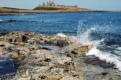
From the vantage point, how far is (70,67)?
10930 millimetres

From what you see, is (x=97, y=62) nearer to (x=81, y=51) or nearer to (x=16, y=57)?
(x=81, y=51)

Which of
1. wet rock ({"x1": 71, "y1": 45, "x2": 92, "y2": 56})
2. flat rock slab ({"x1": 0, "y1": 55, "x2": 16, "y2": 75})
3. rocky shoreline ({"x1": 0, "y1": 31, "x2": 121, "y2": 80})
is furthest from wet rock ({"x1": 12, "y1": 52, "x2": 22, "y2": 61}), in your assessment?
wet rock ({"x1": 71, "y1": 45, "x2": 92, "y2": 56})

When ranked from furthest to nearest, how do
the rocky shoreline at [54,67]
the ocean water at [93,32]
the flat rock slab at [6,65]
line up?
the ocean water at [93,32]
the flat rock slab at [6,65]
the rocky shoreline at [54,67]

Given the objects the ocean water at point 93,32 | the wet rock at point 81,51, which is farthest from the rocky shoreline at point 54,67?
the ocean water at point 93,32

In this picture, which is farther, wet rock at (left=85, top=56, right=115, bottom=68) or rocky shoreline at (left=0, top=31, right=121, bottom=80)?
wet rock at (left=85, top=56, right=115, bottom=68)

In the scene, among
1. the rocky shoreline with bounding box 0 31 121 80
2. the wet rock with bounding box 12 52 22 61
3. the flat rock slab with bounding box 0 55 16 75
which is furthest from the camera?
the wet rock with bounding box 12 52 22 61

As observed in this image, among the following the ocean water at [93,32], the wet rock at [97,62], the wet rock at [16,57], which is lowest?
the ocean water at [93,32]

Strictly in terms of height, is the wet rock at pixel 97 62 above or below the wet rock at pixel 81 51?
below

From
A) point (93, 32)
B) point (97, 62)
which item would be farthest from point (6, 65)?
point (93, 32)

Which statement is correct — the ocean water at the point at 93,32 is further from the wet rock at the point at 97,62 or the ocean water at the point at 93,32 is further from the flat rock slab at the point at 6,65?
the flat rock slab at the point at 6,65

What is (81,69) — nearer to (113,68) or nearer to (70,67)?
(70,67)

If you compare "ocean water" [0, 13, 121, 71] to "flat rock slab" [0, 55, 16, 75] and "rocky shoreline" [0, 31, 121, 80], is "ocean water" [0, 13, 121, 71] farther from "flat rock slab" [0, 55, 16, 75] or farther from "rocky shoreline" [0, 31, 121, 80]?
"flat rock slab" [0, 55, 16, 75]

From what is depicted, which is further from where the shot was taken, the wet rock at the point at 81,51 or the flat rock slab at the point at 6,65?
the wet rock at the point at 81,51

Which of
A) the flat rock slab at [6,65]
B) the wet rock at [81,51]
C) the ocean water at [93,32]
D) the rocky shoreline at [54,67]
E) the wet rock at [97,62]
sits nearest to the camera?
the rocky shoreline at [54,67]
